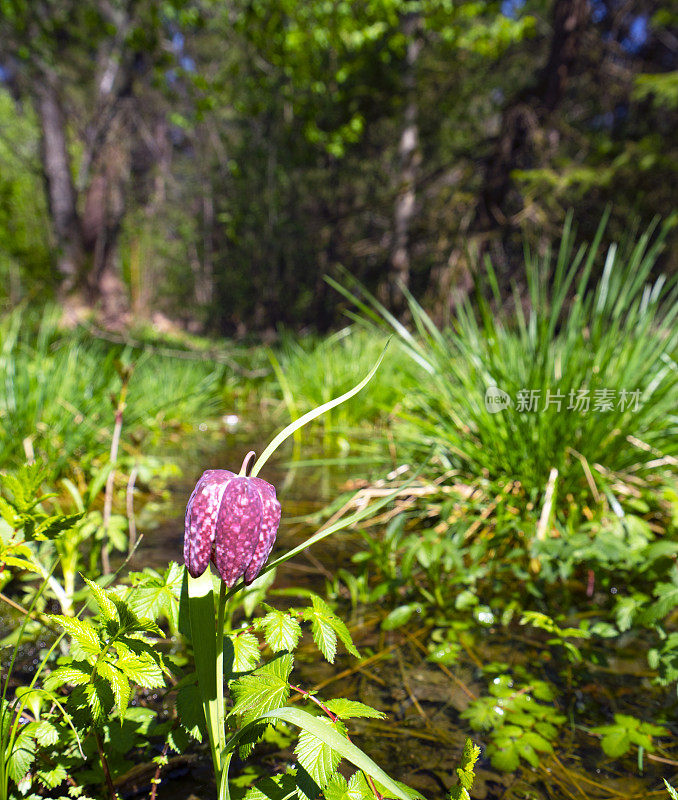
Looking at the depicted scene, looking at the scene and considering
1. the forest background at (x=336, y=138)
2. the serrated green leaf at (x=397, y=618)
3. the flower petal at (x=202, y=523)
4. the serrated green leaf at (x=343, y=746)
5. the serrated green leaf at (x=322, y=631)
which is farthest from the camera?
the forest background at (x=336, y=138)

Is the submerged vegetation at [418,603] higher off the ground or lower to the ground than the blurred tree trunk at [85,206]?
lower

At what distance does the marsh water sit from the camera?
805 mm

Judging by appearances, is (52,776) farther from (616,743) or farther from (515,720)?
(616,743)

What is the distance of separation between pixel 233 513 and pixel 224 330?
561 inches

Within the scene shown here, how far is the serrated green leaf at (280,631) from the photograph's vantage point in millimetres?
656

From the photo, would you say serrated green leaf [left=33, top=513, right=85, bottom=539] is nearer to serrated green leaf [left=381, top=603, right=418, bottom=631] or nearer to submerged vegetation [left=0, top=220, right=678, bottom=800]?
submerged vegetation [left=0, top=220, right=678, bottom=800]

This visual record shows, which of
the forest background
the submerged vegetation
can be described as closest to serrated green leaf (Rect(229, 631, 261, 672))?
the submerged vegetation

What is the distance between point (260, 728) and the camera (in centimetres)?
61

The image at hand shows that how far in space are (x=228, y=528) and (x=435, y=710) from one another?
0.65m

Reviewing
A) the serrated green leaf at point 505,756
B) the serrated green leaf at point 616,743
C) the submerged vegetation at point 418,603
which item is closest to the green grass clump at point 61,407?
the submerged vegetation at point 418,603

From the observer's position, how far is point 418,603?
129cm

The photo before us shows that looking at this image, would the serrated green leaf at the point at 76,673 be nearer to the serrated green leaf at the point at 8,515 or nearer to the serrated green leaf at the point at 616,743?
the serrated green leaf at the point at 8,515

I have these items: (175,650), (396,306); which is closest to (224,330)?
(396,306)

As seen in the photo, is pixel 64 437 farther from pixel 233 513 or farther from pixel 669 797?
pixel 669 797
